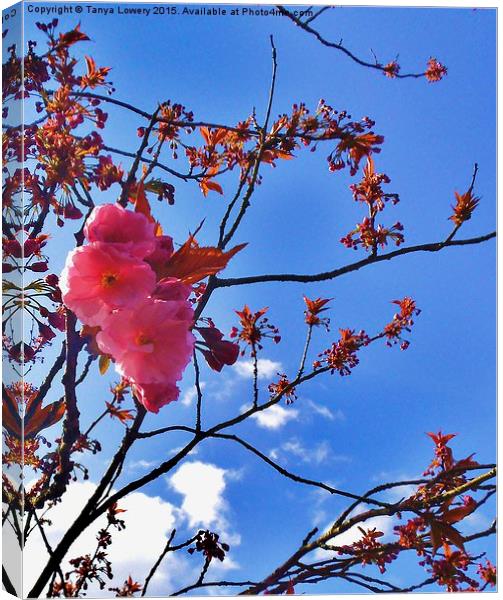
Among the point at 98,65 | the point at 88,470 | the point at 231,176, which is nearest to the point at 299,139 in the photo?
the point at 231,176

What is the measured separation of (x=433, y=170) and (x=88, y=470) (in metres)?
0.90

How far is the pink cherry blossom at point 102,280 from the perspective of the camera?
1.60 metres

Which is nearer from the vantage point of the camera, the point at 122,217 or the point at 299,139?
the point at 122,217

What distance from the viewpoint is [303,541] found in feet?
6.02

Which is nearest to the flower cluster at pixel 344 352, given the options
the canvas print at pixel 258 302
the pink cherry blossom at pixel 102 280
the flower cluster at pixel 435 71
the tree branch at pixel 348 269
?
the canvas print at pixel 258 302

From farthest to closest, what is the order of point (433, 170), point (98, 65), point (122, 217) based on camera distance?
point (433, 170), point (98, 65), point (122, 217)

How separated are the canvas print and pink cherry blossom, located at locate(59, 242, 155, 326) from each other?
0.04 metres

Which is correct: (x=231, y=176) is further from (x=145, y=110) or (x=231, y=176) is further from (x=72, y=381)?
(x=72, y=381)

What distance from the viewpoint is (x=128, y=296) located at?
5.26 feet

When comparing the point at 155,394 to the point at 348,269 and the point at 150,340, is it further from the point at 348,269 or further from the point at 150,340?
the point at 348,269

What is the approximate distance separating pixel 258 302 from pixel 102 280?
34cm

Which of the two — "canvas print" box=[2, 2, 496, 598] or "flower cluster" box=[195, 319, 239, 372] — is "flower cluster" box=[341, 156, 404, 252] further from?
"flower cluster" box=[195, 319, 239, 372]

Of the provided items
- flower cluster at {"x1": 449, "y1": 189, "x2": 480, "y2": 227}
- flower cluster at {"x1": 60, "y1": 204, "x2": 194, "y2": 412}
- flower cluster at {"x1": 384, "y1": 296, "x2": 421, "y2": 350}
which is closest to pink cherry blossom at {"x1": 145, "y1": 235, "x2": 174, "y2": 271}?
flower cluster at {"x1": 60, "y1": 204, "x2": 194, "y2": 412}

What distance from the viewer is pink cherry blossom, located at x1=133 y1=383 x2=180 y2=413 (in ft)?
5.51
